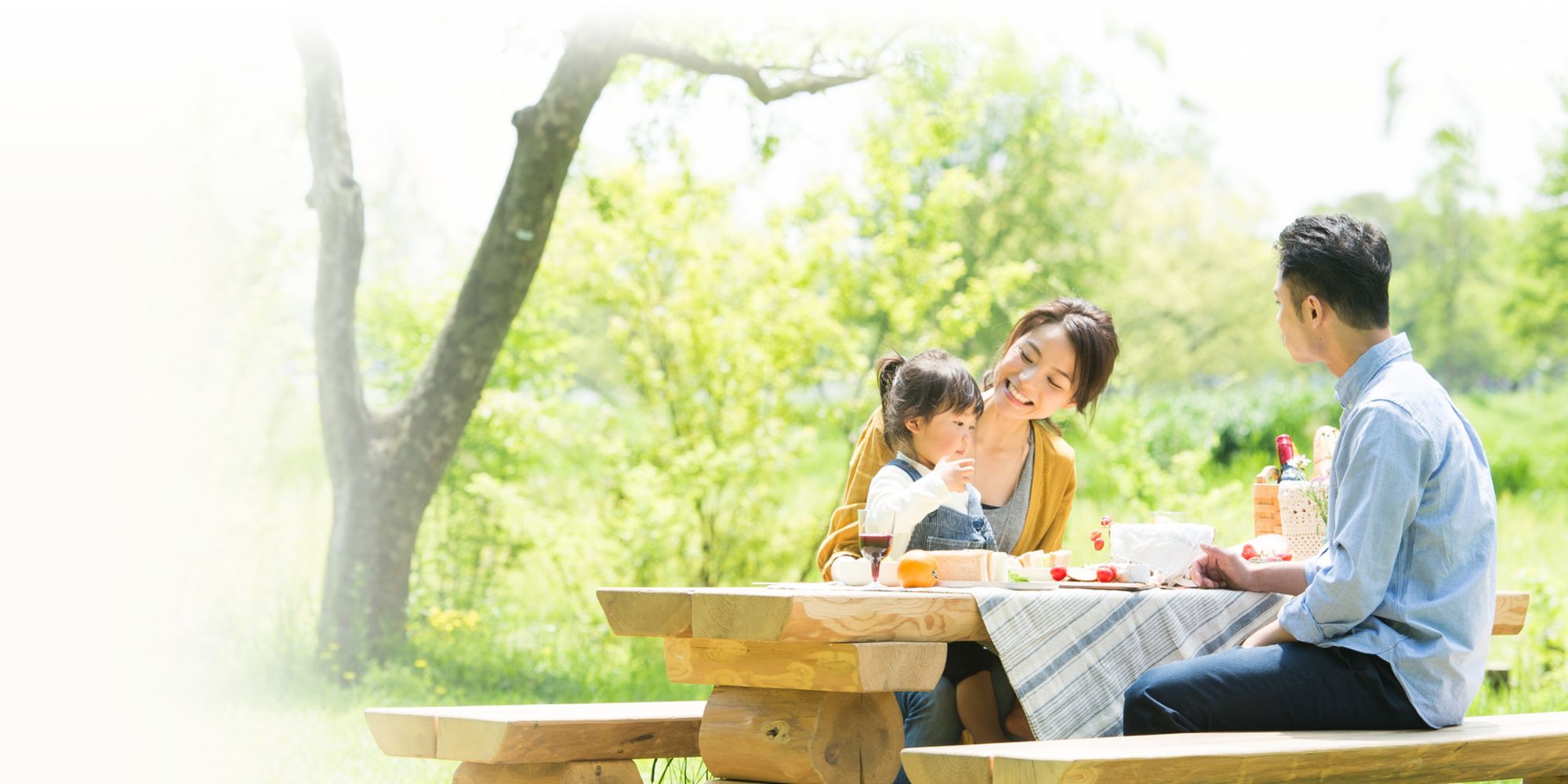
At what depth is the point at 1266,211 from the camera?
22234 mm

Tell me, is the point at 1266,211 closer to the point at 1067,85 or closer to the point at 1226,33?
the point at 1067,85

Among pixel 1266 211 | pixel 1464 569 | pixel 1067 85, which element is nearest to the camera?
pixel 1464 569

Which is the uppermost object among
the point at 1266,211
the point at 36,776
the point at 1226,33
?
the point at 1266,211

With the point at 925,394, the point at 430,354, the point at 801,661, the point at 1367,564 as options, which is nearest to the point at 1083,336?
the point at 925,394

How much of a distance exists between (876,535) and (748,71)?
476cm

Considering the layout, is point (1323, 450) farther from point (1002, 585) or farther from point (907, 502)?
point (907, 502)

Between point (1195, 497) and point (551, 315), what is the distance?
14.1ft

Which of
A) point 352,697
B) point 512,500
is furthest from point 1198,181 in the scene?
point 352,697

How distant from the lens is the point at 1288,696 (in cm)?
228

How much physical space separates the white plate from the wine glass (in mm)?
133

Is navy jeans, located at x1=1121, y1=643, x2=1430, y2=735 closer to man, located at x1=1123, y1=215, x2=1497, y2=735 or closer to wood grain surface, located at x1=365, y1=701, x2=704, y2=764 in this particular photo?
man, located at x1=1123, y1=215, x2=1497, y2=735

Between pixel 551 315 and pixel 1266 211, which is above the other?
pixel 1266 211

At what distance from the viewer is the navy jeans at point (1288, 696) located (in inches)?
89.0

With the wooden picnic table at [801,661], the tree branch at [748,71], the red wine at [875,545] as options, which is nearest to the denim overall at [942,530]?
the red wine at [875,545]
